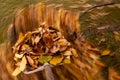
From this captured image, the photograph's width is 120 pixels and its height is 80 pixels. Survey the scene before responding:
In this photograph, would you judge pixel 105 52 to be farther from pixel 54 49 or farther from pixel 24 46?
pixel 24 46

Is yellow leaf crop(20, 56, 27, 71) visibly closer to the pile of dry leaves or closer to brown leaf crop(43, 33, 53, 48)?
the pile of dry leaves

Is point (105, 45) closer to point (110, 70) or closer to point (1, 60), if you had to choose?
point (110, 70)

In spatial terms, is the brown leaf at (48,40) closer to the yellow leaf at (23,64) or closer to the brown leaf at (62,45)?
the brown leaf at (62,45)

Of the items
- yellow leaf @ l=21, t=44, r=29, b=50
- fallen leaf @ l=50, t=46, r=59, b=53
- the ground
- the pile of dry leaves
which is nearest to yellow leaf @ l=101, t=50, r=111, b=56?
the ground

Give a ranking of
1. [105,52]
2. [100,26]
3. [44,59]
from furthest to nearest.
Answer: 1. [100,26]
2. [105,52]
3. [44,59]

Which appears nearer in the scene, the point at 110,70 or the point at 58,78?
the point at 110,70


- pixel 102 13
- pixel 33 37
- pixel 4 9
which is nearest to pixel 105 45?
pixel 102 13

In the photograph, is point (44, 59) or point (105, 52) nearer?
point (44, 59)

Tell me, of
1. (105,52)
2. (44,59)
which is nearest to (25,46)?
(44,59)

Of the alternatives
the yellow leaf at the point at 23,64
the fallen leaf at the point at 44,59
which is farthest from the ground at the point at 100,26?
the yellow leaf at the point at 23,64
